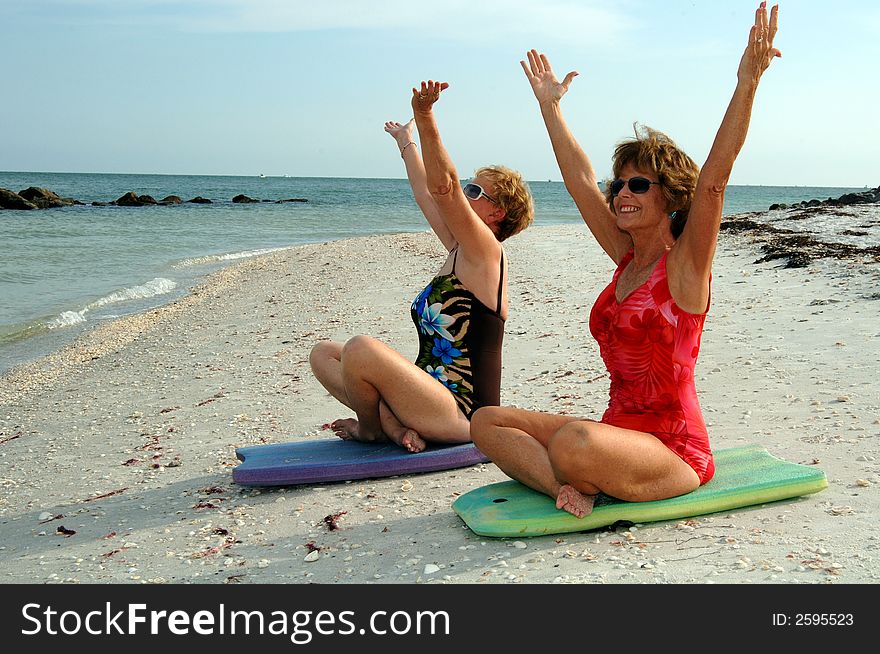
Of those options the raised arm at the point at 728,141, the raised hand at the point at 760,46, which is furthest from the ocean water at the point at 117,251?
the raised hand at the point at 760,46

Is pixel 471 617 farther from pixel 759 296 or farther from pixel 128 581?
pixel 759 296

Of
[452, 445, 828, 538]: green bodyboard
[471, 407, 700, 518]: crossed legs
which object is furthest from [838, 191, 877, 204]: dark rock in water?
[471, 407, 700, 518]: crossed legs

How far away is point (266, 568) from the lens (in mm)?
4371

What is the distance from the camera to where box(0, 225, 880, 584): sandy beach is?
13.6 ft

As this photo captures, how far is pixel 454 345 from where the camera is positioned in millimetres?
5516

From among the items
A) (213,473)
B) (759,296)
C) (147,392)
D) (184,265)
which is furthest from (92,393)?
(184,265)

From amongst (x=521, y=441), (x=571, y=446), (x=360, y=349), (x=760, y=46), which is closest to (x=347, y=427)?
(x=360, y=349)

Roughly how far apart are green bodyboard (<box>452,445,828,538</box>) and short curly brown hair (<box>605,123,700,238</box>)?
4.20 ft

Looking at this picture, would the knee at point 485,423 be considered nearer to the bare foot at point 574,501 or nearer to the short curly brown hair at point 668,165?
the bare foot at point 574,501

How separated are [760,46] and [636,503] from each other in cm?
212

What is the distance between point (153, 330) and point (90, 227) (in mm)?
24087

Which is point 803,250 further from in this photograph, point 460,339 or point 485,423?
point 485,423

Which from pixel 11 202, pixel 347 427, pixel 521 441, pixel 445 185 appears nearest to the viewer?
pixel 521 441

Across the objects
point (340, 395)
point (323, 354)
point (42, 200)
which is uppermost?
point (42, 200)
